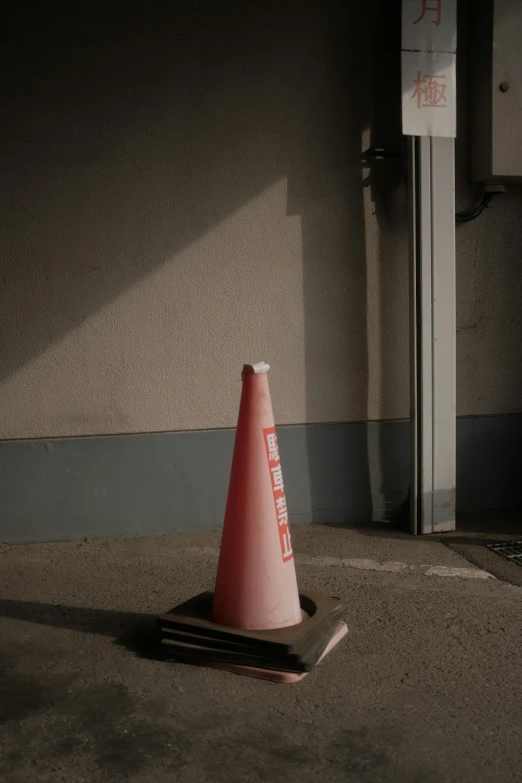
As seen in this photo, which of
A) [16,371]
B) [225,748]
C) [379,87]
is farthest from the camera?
[379,87]

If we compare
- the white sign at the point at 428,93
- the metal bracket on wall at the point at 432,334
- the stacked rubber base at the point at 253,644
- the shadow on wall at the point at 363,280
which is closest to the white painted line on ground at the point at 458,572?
the metal bracket on wall at the point at 432,334

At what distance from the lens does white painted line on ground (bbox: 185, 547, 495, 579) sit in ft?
14.2

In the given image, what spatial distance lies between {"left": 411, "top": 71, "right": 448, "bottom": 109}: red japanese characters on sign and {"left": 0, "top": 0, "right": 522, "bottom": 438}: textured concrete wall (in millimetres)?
426

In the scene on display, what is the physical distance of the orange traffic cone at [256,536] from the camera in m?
3.34

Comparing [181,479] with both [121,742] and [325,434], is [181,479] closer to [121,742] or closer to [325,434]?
[325,434]

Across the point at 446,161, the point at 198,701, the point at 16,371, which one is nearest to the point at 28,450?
the point at 16,371

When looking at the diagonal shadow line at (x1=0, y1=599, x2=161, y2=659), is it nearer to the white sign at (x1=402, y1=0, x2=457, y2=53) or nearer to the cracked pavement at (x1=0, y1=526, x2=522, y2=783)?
the cracked pavement at (x1=0, y1=526, x2=522, y2=783)

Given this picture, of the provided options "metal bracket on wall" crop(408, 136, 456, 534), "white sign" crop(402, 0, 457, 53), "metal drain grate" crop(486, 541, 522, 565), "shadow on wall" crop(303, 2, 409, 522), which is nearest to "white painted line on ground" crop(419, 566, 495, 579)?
"metal drain grate" crop(486, 541, 522, 565)

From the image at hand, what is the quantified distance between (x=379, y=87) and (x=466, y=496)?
9.16ft

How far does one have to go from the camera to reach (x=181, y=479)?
500 centimetres

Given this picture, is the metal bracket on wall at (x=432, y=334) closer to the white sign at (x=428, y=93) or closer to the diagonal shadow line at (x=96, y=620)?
the white sign at (x=428, y=93)

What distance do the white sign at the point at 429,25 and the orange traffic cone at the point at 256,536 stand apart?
2528 millimetres

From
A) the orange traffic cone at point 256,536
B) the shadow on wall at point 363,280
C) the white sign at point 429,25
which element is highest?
the white sign at point 429,25

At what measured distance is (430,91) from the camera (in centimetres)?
477
